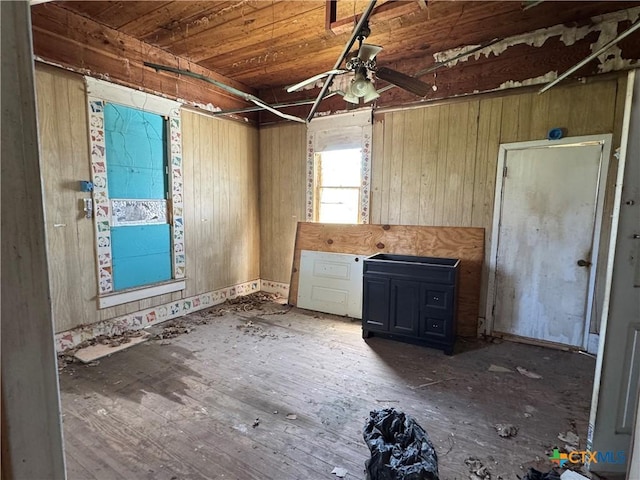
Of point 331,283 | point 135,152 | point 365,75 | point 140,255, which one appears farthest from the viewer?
point 331,283

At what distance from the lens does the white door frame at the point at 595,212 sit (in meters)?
3.01

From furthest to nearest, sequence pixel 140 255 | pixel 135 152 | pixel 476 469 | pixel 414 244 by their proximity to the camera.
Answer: pixel 414 244
pixel 140 255
pixel 135 152
pixel 476 469

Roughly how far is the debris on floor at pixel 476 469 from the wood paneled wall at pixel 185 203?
11.4ft

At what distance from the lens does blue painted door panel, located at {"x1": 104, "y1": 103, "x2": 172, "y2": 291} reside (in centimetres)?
333

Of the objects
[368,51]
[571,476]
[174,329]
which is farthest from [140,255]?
[571,476]

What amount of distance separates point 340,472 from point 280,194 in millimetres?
3884

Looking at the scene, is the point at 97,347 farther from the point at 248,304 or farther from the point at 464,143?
the point at 464,143

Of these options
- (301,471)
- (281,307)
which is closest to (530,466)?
(301,471)

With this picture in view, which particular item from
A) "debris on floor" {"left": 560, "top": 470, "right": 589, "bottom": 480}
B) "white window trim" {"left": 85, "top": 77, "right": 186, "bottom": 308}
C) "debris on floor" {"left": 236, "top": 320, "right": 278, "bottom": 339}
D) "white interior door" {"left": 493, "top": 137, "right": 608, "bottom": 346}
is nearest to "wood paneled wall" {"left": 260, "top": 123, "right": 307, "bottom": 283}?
"debris on floor" {"left": 236, "top": 320, "right": 278, "bottom": 339}

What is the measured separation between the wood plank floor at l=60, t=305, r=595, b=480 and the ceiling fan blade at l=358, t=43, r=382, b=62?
7.78 feet

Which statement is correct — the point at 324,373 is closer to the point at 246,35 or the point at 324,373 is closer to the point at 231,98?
the point at 246,35

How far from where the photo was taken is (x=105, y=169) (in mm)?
3240

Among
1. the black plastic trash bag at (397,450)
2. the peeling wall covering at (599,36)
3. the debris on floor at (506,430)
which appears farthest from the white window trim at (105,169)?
the debris on floor at (506,430)

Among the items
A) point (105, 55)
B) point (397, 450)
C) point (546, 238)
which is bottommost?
point (397, 450)
